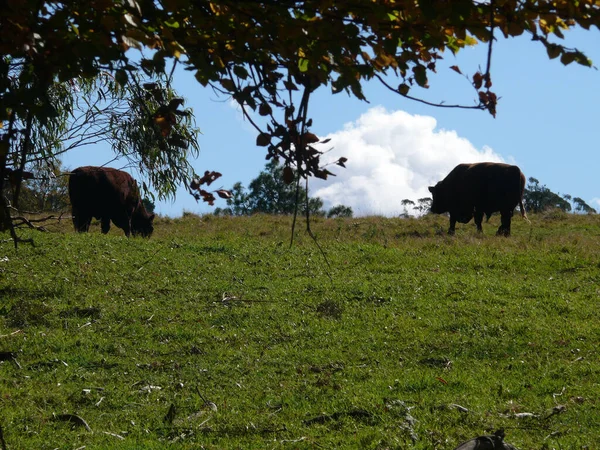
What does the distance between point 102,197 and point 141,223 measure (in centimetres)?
233

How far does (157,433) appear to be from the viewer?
743cm

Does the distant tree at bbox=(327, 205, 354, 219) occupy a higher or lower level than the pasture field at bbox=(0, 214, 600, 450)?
higher

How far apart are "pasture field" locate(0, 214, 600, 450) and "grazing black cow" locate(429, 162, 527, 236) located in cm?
651

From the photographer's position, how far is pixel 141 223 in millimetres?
24922

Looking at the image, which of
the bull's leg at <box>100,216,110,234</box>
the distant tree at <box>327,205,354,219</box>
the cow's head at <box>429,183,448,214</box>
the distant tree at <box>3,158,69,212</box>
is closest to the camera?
the distant tree at <box>3,158,69,212</box>

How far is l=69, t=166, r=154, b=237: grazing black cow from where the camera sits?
22.4 metres

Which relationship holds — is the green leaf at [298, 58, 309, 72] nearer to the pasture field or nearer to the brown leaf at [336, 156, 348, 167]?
the brown leaf at [336, 156, 348, 167]

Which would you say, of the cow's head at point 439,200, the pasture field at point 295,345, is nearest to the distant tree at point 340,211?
the cow's head at point 439,200

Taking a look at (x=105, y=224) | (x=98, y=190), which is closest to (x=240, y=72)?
(x=98, y=190)

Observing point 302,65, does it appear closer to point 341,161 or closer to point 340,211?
point 341,161

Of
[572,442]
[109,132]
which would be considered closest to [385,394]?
[572,442]

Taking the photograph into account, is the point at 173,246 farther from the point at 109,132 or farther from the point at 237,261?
the point at 109,132

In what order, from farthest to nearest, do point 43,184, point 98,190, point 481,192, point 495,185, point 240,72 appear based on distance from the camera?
point 481,192 → point 495,185 → point 98,190 → point 43,184 → point 240,72

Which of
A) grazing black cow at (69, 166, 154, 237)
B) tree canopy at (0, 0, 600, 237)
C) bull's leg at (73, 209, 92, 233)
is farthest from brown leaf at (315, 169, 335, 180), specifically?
bull's leg at (73, 209, 92, 233)
